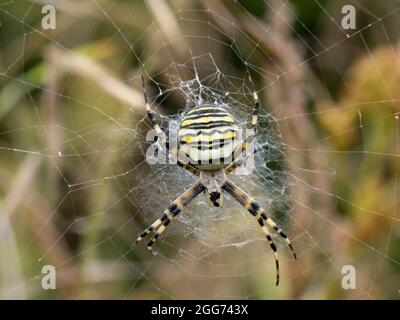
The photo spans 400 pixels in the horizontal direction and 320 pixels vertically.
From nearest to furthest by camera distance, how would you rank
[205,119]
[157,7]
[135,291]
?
[205,119], [157,7], [135,291]

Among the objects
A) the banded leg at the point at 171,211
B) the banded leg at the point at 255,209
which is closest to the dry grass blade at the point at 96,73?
the banded leg at the point at 171,211

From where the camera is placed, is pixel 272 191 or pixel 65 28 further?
pixel 272 191

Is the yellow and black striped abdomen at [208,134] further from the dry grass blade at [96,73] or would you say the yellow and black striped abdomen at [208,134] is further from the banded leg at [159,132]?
the dry grass blade at [96,73]

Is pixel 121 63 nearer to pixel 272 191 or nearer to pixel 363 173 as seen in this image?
pixel 272 191

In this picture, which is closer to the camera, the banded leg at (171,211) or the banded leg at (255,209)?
the banded leg at (255,209)

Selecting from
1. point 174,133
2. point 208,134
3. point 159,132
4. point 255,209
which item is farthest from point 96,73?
point 255,209

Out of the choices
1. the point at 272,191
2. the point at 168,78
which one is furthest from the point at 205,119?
the point at 272,191
